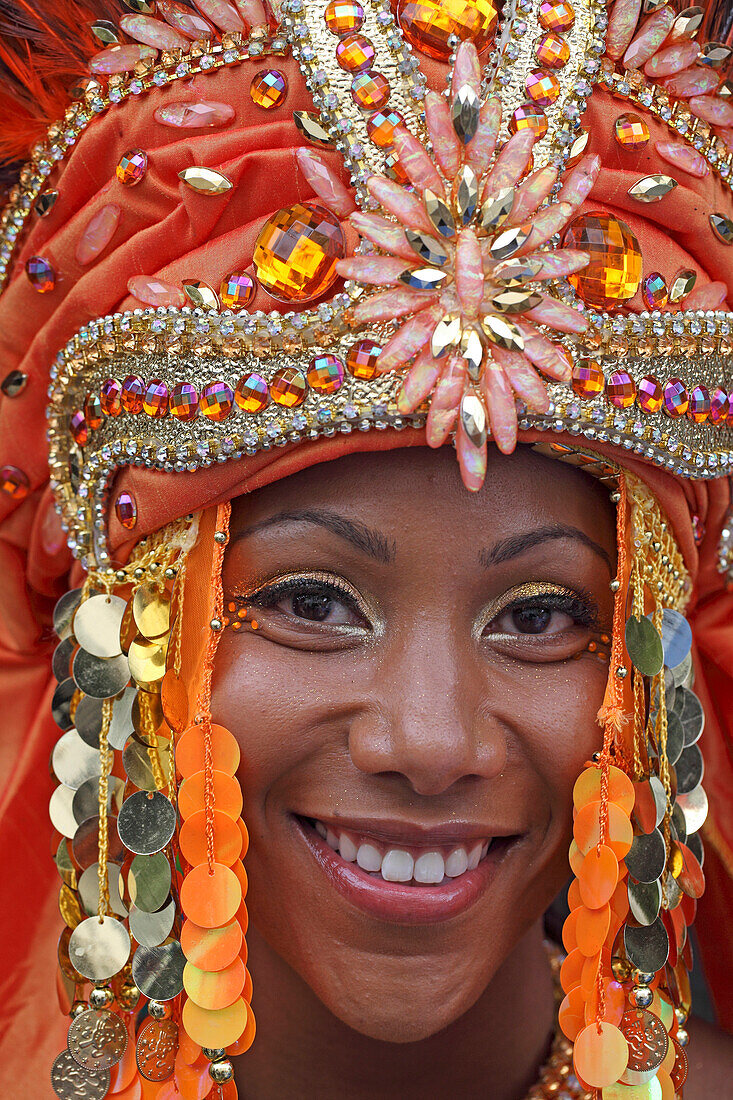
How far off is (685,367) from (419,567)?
49cm

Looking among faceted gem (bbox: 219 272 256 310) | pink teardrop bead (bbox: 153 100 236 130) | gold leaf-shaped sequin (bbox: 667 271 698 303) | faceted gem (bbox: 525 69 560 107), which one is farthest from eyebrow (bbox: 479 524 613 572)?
pink teardrop bead (bbox: 153 100 236 130)

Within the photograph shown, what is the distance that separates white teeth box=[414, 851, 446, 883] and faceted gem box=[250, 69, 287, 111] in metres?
1.04

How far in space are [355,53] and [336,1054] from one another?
146 centimetres

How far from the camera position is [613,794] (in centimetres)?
151

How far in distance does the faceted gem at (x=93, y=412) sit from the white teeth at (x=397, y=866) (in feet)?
2.45

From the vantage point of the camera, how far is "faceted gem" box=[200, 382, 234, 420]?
1421mm

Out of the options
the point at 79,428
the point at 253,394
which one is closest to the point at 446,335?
the point at 253,394

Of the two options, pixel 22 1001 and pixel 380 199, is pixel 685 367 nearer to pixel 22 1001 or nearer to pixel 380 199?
pixel 380 199

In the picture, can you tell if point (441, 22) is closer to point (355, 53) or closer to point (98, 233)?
point (355, 53)

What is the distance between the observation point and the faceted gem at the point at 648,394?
1.47 metres

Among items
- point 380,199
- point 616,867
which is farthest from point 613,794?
point 380,199

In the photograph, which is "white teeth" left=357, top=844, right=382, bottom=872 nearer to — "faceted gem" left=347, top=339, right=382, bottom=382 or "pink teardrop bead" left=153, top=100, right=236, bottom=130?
"faceted gem" left=347, top=339, right=382, bottom=382

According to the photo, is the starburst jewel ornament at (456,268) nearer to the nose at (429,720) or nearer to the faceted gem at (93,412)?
the nose at (429,720)

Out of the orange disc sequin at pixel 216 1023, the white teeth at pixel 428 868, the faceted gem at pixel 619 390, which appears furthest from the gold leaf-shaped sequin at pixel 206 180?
the orange disc sequin at pixel 216 1023
